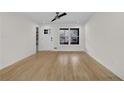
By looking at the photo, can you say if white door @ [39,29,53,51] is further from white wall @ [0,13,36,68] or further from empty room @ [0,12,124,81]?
white wall @ [0,13,36,68]

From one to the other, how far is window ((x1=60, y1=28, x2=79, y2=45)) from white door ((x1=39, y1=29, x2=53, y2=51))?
0.92 metres

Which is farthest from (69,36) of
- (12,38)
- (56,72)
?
(56,72)

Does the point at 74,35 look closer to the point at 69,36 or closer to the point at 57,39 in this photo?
the point at 69,36

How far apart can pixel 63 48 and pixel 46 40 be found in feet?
5.16

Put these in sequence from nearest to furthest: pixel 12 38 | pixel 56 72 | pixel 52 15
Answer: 1. pixel 56 72
2. pixel 12 38
3. pixel 52 15

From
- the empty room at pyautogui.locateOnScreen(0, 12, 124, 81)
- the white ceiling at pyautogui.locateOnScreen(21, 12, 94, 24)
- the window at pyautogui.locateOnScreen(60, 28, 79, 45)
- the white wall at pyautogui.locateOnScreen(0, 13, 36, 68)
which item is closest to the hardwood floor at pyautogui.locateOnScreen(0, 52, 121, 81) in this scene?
the empty room at pyautogui.locateOnScreen(0, 12, 124, 81)

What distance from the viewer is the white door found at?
11.0 metres

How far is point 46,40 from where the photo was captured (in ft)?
36.2

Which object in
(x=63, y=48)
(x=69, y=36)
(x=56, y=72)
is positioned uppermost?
(x=69, y=36)

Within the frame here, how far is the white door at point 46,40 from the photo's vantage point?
36.1 feet
